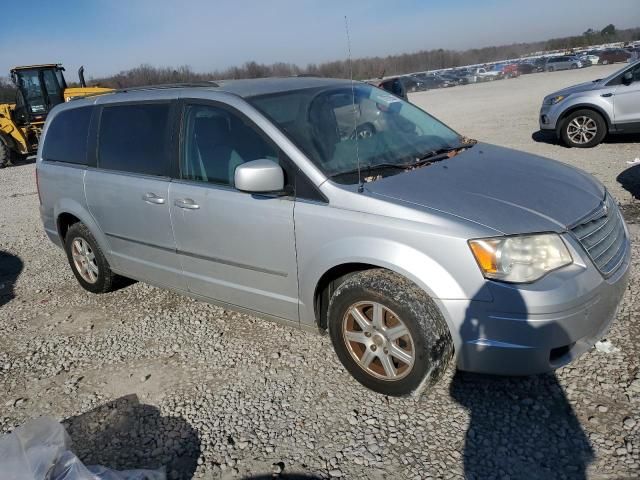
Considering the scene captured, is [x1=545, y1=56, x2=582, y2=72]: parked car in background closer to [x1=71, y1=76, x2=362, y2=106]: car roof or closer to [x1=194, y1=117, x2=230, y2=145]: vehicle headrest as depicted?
[x1=71, y1=76, x2=362, y2=106]: car roof

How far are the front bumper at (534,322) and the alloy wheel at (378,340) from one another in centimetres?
30

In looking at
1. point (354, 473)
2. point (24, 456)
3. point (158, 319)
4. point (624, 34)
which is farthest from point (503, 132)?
point (624, 34)

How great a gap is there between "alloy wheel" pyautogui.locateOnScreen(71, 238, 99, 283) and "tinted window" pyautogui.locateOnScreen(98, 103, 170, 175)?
3.02 ft

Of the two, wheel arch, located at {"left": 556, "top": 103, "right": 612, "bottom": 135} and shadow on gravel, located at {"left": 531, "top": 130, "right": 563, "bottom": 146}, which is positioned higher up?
wheel arch, located at {"left": 556, "top": 103, "right": 612, "bottom": 135}

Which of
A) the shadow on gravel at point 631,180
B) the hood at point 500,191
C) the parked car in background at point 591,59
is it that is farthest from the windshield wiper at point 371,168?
the parked car in background at point 591,59

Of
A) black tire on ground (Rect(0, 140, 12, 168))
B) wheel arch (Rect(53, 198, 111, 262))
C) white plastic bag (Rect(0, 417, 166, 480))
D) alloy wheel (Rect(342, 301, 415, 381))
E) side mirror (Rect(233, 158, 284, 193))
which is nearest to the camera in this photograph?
white plastic bag (Rect(0, 417, 166, 480))

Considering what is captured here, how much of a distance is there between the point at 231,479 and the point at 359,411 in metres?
0.79

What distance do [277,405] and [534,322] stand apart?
1508 mm

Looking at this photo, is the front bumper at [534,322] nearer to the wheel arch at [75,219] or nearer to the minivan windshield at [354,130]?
the minivan windshield at [354,130]

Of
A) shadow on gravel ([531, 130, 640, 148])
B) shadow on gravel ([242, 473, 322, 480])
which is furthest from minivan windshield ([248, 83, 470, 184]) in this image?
shadow on gravel ([531, 130, 640, 148])

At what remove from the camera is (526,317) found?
2.42 meters

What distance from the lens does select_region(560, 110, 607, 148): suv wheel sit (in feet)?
30.3

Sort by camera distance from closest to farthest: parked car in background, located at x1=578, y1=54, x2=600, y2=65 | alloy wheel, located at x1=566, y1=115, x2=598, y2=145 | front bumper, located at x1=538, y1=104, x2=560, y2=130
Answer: alloy wheel, located at x1=566, y1=115, x2=598, y2=145 < front bumper, located at x1=538, y1=104, x2=560, y2=130 < parked car in background, located at x1=578, y1=54, x2=600, y2=65

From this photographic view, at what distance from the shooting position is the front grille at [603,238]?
8.68 feet
